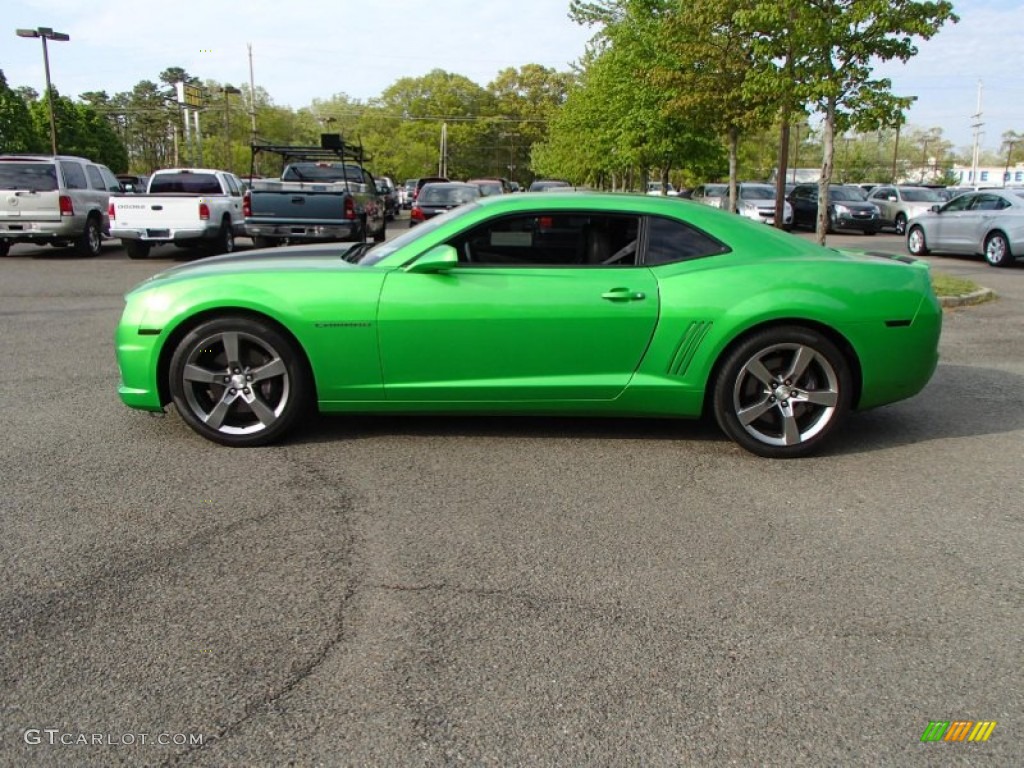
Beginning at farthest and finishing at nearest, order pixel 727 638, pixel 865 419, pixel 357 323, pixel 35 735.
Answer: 1. pixel 865 419
2. pixel 357 323
3. pixel 727 638
4. pixel 35 735

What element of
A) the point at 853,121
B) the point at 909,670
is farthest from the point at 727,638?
the point at 853,121

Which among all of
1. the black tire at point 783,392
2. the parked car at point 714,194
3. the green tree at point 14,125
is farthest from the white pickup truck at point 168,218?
the green tree at point 14,125

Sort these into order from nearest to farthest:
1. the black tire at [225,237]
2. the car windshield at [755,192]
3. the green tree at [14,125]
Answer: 1. the black tire at [225,237]
2. the car windshield at [755,192]
3. the green tree at [14,125]

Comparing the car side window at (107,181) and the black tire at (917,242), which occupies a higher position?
the car side window at (107,181)

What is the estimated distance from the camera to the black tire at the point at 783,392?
4824mm

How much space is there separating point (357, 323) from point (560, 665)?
8.40 ft

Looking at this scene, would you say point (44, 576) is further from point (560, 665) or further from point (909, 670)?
point (909, 670)

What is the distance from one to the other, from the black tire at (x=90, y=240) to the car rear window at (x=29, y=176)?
1.08m

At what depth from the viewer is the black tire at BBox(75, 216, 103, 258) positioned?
684 inches

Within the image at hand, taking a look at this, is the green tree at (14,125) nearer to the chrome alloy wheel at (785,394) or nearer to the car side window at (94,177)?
the car side window at (94,177)

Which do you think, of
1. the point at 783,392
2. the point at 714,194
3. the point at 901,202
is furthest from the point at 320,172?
the point at 901,202

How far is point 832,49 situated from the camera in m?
13.5

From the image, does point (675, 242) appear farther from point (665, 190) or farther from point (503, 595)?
point (665, 190)

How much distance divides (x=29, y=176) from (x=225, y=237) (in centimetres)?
387
